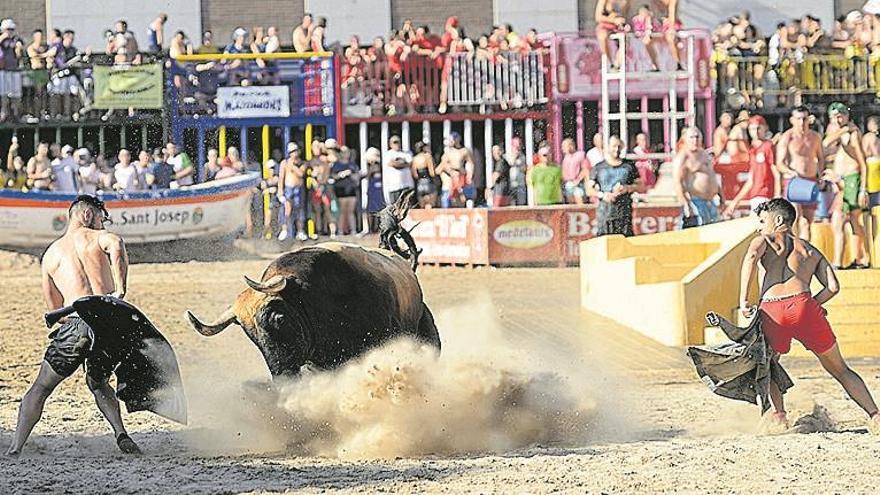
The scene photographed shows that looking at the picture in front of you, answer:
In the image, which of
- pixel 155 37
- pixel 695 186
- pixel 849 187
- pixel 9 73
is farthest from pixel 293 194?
pixel 849 187

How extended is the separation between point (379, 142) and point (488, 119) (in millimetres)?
1956

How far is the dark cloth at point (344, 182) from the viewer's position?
73.8ft

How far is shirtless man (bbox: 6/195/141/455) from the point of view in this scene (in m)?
7.53

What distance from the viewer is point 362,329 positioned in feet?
24.6

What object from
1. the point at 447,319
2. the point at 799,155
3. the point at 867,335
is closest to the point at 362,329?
the point at 447,319

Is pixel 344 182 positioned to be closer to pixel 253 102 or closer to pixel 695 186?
pixel 253 102

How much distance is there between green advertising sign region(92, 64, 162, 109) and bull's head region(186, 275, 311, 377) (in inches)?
666

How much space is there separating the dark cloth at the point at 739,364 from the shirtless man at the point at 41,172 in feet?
52.5

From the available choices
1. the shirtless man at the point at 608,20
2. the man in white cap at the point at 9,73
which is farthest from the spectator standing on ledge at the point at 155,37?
the shirtless man at the point at 608,20

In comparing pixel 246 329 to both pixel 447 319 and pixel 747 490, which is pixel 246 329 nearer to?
pixel 747 490

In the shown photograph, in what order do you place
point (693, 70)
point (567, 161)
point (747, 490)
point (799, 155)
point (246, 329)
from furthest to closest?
point (693, 70) → point (567, 161) → point (799, 155) → point (246, 329) → point (747, 490)

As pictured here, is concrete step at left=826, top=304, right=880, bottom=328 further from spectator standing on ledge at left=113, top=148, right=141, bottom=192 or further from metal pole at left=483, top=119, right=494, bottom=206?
metal pole at left=483, top=119, right=494, bottom=206

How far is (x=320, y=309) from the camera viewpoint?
723 centimetres

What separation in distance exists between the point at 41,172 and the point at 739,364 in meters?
16.2
